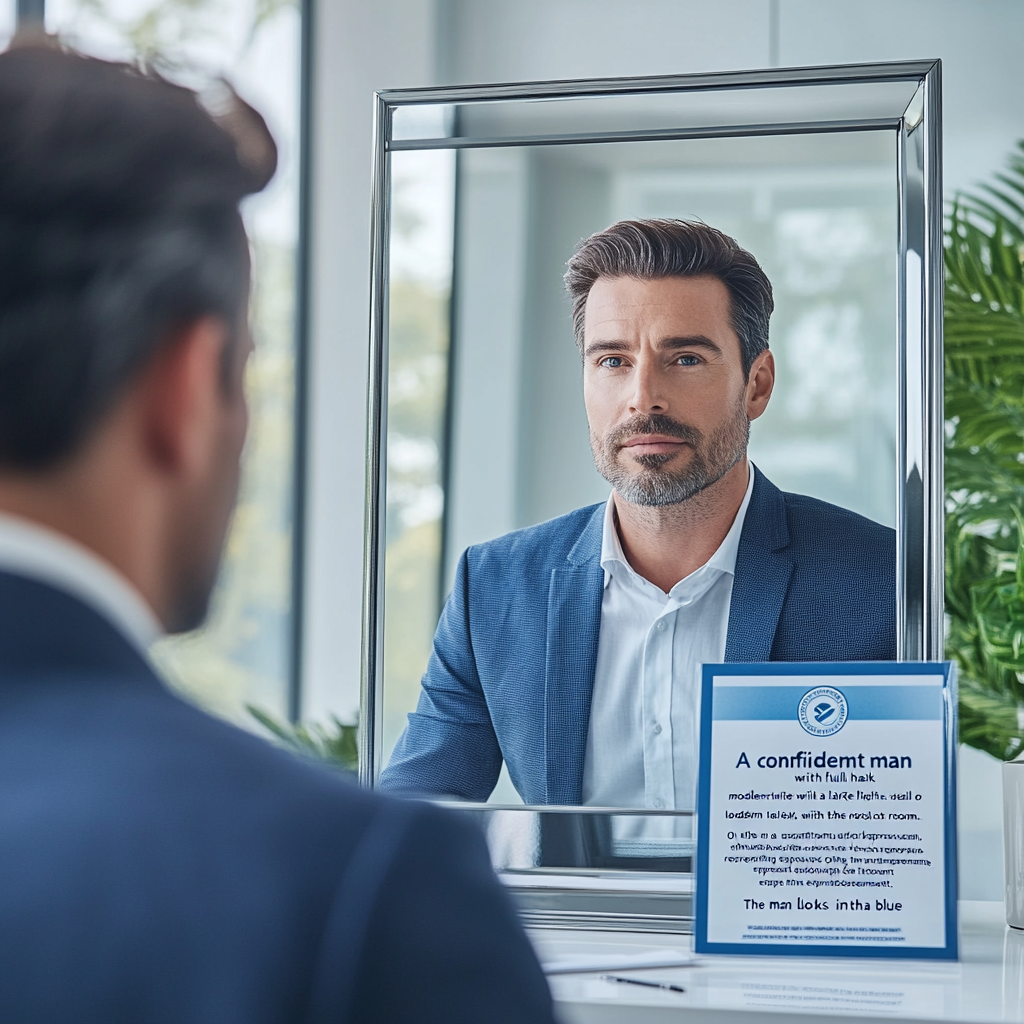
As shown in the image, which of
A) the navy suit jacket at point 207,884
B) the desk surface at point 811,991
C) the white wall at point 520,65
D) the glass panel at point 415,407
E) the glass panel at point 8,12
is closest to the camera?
the navy suit jacket at point 207,884

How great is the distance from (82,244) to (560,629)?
3.48ft

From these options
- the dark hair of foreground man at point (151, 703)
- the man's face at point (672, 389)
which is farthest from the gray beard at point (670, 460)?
the dark hair of foreground man at point (151, 703)

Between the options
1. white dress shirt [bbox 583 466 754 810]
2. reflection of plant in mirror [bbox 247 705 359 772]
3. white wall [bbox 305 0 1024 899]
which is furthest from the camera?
reflection of plant in mirror [bbox 247 705 359 772]

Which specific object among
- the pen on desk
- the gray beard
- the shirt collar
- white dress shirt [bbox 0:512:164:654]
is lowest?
the pen on desk

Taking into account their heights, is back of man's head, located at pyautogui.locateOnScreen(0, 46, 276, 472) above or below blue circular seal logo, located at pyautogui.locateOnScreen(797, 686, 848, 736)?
above

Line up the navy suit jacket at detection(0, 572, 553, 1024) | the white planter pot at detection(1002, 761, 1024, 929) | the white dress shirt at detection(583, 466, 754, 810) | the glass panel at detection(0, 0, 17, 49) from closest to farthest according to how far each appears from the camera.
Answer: the navy suit jacket at detection(0, 572, 553, 1024) → the white planter pot at detection(1002, 761, 1024, 929) → the white dress shirt at detection(583, 466, 754, 810) → the glass panel at detection(0, 0, 17, 49)

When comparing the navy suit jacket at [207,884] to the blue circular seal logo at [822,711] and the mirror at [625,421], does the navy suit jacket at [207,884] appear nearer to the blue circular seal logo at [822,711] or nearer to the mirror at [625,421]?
the blue circular seal logo at [822,711]

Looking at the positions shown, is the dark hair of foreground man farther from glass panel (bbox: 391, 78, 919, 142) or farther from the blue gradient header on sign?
glass panel (bbox: 391, 78, 919, 142)

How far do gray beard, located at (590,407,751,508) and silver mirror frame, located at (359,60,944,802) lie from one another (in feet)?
0.60

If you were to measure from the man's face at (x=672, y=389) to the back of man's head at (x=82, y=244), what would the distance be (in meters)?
1.01

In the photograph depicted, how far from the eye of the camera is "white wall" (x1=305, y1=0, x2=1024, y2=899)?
1834mm

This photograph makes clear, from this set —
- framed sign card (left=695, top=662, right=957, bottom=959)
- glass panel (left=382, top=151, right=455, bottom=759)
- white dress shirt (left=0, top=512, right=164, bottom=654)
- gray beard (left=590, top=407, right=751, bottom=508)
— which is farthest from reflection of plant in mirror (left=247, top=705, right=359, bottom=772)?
white dress shirt (left=0, top=512, right=164, bottom=654)

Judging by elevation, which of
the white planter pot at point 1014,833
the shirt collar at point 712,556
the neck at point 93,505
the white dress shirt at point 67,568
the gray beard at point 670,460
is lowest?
the white planter pot at point 1014,833

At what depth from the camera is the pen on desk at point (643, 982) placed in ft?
3.40
